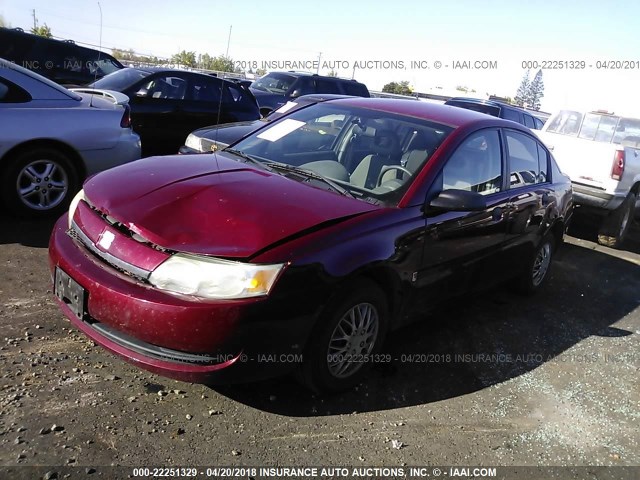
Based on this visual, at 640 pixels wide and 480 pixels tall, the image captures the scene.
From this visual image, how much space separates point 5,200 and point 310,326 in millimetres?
3669

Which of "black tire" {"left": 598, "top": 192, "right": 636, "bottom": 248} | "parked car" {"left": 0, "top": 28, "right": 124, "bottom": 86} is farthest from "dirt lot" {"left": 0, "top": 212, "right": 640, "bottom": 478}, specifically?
"parked car" {"left": 0, "top": 28, "right": 124, "bottom": 86}

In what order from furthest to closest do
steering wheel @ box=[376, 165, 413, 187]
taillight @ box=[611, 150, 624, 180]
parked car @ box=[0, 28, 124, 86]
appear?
1. parked car @ box=[0, 28, 124, 86]
2. taillight @ box=[611, 150, 624, 180]
3. steering wheel @ box=[376, 165, 413, 187]

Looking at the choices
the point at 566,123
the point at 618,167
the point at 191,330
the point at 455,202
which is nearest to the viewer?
the point at 191,330

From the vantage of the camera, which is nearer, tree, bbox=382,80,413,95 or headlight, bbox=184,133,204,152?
headlight, bbox=184,133,204,152

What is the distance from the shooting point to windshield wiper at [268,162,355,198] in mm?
3352

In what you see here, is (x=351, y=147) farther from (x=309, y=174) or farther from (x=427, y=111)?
(x=427, y=111)

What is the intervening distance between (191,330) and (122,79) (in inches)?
285

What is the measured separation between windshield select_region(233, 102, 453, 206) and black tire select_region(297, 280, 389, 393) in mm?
616

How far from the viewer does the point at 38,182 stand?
5.18 meters

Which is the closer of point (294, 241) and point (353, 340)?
point (294, 241)

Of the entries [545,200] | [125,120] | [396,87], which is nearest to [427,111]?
[545,200]

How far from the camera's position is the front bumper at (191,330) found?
2.53 metres

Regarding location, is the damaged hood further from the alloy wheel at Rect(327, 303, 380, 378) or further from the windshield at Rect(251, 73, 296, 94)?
the windshield at Rect(251, 73, 296, 94)

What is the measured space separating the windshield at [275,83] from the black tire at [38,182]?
854 centimetres
